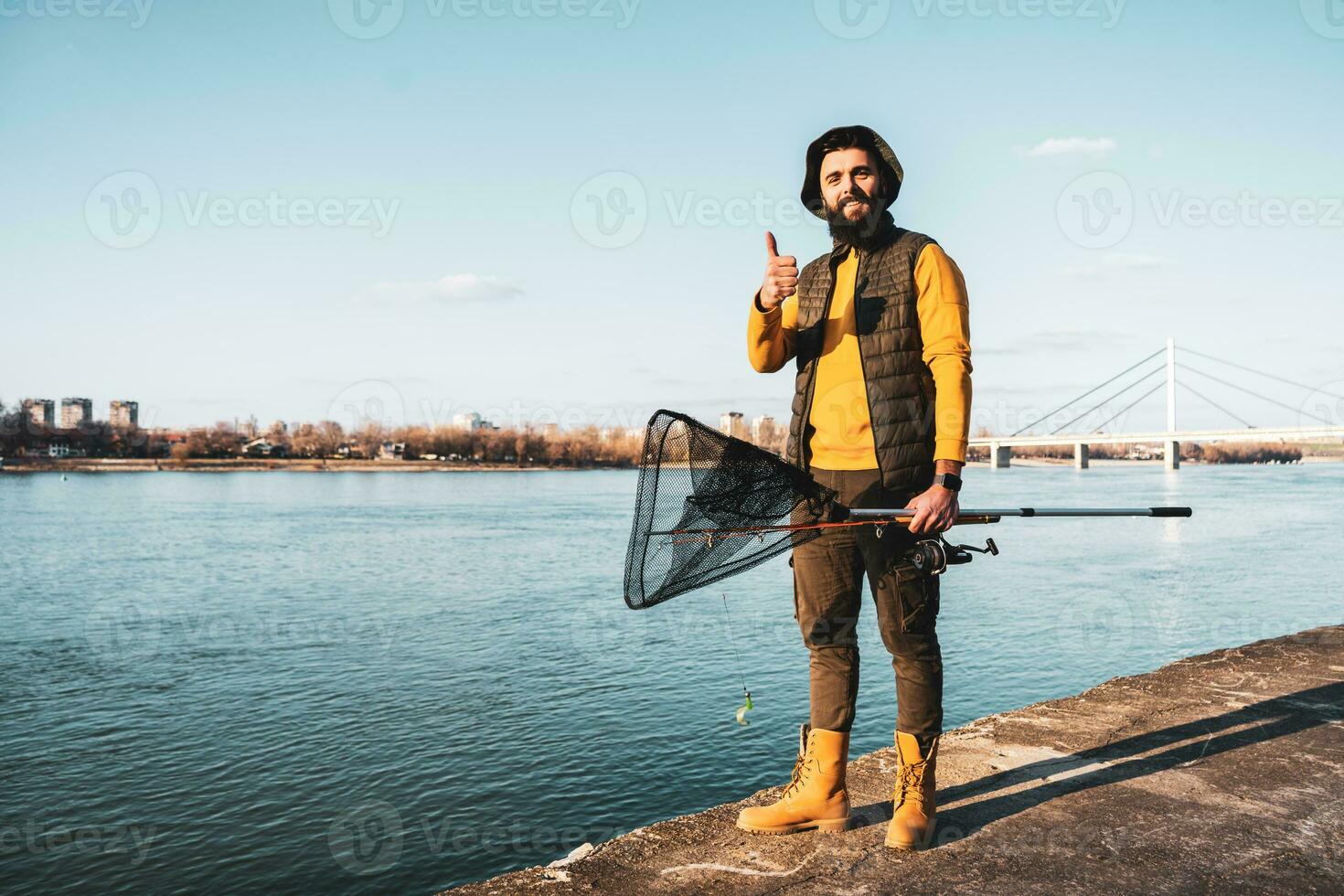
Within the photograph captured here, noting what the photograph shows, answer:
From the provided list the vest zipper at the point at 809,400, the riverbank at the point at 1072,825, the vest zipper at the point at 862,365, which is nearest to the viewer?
the riverbank at the point at 1072,825

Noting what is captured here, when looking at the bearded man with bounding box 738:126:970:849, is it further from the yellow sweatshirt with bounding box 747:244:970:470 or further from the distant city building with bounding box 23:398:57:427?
the distant city building with bounding box 23:398:57:427

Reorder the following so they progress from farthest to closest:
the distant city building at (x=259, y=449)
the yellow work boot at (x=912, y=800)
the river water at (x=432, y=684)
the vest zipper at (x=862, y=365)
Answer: the distant city building at (x=259, y=449) < the river water at (x=432, y=684) < the vest zipper at (x=862, y=365) < the yellow work boot at (x=912, y=800)

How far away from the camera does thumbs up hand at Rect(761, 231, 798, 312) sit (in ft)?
10.8

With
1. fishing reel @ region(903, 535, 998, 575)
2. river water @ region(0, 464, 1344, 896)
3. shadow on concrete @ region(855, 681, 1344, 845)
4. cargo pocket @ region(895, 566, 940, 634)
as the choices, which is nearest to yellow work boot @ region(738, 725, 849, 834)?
shadow on concrete @ region(855, 681, 1344, 845)

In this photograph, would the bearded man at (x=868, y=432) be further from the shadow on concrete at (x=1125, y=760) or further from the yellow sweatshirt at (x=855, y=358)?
the shadow on concrete at (x=1125, y=760)

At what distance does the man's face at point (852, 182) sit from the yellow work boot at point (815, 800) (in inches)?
79.7

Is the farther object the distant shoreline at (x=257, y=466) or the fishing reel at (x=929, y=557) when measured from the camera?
the distant shoreline at (x=257, y=466)

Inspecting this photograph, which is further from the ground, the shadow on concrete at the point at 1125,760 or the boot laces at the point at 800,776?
the boot laces at the point at 800,776

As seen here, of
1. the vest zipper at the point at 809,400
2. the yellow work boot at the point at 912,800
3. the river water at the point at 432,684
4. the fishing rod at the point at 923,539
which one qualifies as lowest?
the river water at the point at 432,684

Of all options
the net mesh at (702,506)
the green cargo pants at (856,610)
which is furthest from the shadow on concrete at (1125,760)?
the net mesh at (702,506)

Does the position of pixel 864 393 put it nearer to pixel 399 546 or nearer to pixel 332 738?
pixel 332 738

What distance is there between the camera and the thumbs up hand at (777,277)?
3.28m

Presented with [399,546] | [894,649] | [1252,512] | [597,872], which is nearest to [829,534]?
[894,649]

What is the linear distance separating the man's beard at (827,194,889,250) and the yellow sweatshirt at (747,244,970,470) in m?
0.09
